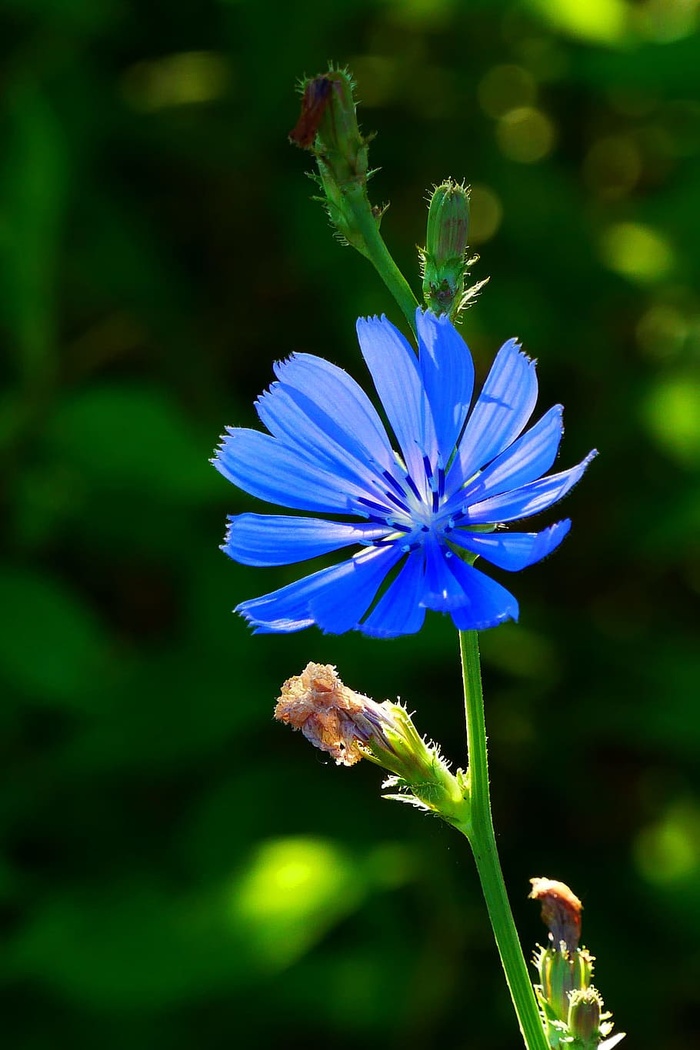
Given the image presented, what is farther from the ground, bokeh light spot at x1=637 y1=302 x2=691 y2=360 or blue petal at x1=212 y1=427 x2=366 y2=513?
bokeh light spot at x1=637 y1=302 x2=691 y2=360

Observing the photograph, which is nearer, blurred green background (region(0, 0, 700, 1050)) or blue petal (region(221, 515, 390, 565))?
blue petal (region(221, 515, 390, 565))

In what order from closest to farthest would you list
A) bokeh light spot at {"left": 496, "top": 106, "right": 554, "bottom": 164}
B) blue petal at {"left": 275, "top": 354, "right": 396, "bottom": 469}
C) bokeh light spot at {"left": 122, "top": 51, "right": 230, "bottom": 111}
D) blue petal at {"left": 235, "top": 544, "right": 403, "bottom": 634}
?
blue petal at {"left": 235, "top": 544, "right": 403, "bottom": 634}
blue petal at {"left": 275, "top": 354, "right": 396, "bottom": 469}
bokeh light spot at {"left": 122, "top": 51, "right": 230, "bottom": 111}
bokeh light spot at {"left": 496, "top": 106, "right": 554, "bottom": 164}

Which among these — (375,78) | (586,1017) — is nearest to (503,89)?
(375,78)

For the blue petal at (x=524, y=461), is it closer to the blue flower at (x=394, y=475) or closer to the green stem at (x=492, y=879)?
the blue flower at (x=394, y=475)

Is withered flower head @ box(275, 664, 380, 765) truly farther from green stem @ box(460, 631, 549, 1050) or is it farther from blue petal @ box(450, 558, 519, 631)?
blue petal @ box(450, 558, 519, 631)

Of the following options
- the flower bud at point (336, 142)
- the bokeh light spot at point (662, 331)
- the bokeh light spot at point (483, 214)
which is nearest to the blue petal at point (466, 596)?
the flower bud at point (336, 142)

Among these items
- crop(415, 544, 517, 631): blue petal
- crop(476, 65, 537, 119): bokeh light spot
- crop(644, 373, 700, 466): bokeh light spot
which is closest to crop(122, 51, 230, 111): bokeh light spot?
crop(476, 65, 537, 119): bokeh light spot

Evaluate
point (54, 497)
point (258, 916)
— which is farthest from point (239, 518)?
point (54, 497)
